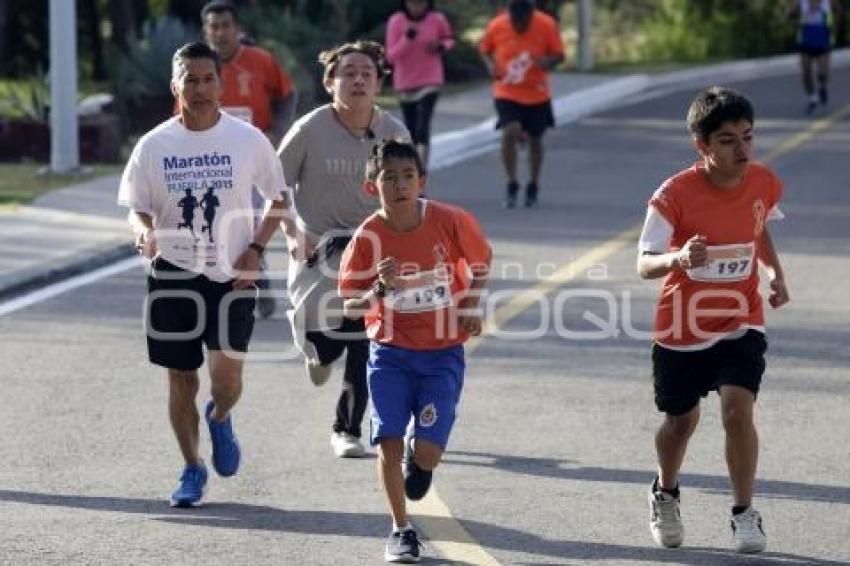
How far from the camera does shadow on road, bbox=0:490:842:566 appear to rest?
27.5 ft

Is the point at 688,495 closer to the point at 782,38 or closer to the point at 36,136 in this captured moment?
the point at 36,136

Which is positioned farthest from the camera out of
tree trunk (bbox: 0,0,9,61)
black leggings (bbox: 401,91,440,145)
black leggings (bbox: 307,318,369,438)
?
tree trunk (bbox: 0,0,9,61)

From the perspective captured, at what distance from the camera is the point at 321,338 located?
→ 34.2ft

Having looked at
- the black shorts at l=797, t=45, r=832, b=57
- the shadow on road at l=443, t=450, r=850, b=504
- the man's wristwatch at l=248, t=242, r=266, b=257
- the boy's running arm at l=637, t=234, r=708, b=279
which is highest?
the black shorts at l=797, t=45, r=832, b=57

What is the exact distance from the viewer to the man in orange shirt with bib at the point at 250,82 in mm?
13984

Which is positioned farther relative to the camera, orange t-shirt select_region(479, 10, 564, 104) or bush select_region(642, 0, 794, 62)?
bush select_region(642, 0, 794, 62)

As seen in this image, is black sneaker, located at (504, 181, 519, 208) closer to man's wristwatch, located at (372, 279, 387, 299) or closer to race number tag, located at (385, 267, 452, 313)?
race number tag, located at (385, 267, 452, 313)

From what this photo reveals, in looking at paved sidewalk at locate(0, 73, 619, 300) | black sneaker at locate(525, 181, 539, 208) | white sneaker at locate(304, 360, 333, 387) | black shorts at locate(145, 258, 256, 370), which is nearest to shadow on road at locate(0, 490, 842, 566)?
black shorts at locate(145, 258, 256, 370)

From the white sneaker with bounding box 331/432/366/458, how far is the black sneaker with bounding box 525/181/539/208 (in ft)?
31.4

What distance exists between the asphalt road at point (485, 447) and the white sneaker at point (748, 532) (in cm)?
9

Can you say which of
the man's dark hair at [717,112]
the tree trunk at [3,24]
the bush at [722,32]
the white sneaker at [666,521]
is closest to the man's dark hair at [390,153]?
the man's dark hair at [717,112]

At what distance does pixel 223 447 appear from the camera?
9578 millimetres

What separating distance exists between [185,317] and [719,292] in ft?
7.18

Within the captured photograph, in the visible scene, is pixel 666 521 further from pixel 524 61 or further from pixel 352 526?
pixel 524 61
